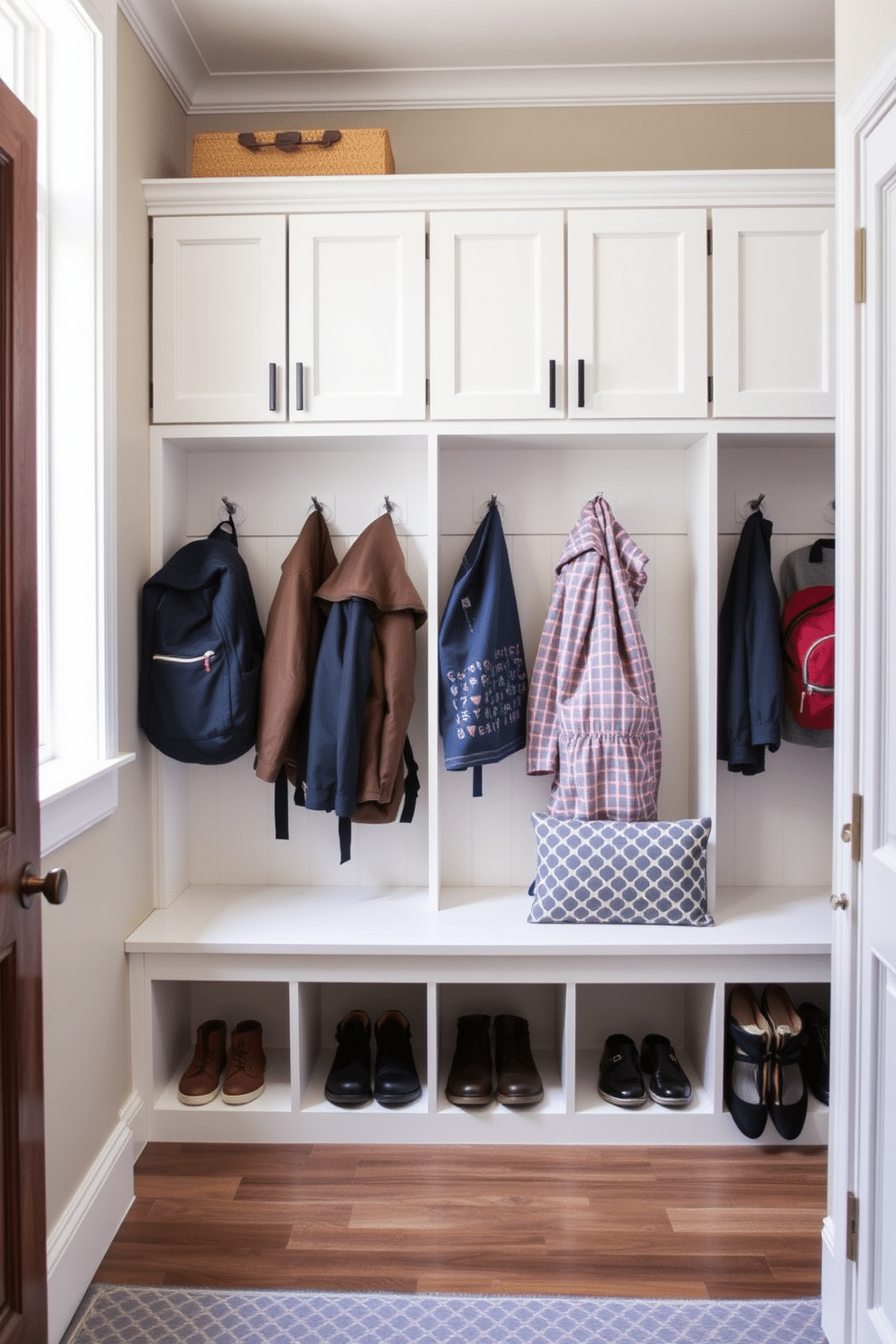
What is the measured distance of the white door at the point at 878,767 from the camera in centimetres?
151

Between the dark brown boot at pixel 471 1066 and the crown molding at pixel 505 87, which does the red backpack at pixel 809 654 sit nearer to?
the dark brown boot at pixel 471 1066

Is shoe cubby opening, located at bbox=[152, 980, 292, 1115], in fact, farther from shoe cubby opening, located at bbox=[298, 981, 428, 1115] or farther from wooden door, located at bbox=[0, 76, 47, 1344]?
wooden door, located at bbox=[0, 76, 47, 1344]

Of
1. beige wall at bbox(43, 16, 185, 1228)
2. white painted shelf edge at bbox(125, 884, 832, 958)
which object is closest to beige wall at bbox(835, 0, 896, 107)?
beige wall at bbox(43, 16, 185, 1228)

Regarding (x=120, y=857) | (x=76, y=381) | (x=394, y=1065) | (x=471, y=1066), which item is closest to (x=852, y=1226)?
(x=471, y=1066)

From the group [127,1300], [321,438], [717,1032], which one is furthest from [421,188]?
[127,1300]

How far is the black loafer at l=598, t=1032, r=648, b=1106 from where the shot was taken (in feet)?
7.93

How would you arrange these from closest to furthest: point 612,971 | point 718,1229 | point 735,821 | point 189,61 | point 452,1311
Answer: point 452,1311
point 718,1229
point 612,971
point 189,61
point 735,821

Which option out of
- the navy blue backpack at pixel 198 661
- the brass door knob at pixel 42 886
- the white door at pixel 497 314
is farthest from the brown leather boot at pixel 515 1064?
the white door at pixel 497 314

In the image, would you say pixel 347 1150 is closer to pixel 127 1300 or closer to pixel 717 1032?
pixel 127 1300

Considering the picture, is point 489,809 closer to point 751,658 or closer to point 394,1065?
point 394,1065

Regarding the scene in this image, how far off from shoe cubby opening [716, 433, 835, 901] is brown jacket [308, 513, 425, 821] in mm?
911

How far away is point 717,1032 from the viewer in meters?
2.39

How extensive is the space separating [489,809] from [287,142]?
183 centimetres

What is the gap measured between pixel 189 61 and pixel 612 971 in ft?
8.47
